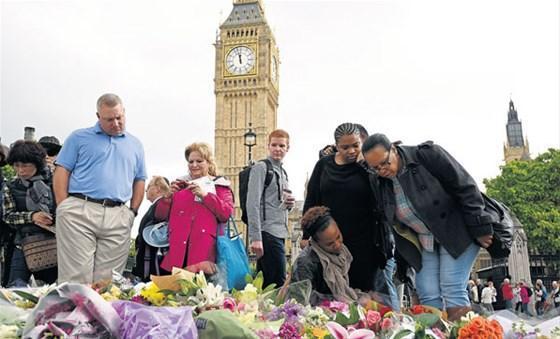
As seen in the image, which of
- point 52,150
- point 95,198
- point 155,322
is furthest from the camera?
point 52,150

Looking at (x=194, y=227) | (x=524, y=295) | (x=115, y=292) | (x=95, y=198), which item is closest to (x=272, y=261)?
(x=194, y=227)

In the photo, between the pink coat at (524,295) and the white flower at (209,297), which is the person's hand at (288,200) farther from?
the pink coat at (524,295)

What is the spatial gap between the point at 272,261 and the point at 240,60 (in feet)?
191

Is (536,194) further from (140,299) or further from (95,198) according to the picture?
(140,299)

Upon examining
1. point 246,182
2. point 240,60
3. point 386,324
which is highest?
point 240,60

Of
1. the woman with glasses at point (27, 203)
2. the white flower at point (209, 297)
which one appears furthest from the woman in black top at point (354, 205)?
the woman with glasses at point (27, 203)

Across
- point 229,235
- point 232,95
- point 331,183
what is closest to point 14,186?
point 229,235

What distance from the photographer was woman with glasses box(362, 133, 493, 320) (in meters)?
3.67

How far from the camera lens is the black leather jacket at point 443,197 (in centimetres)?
365

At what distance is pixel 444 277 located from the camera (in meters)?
3.74

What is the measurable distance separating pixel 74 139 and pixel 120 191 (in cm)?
55

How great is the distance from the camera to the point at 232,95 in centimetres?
6153

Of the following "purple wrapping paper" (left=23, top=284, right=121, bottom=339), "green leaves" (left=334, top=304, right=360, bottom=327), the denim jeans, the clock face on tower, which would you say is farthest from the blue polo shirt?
the clock face on tower

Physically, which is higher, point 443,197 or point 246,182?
point 246,182
